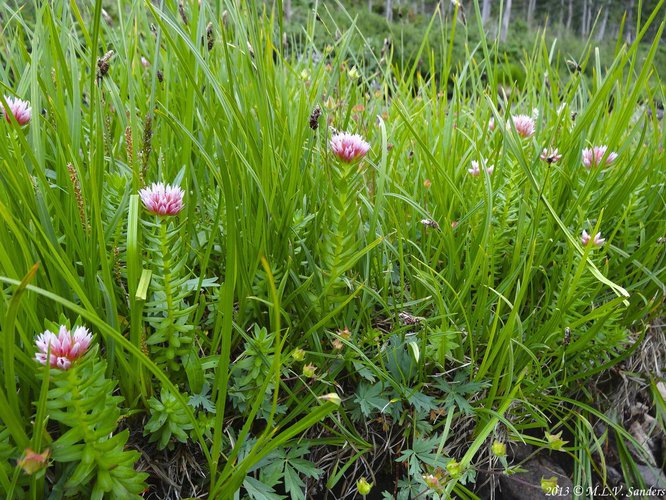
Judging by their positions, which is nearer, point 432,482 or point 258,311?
point 432,482

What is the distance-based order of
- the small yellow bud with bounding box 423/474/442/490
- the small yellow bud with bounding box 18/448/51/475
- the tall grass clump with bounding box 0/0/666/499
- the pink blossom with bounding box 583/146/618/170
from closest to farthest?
the small yellow bud with bounding box 18/448/51/475
the tall grass clump with bounding box 0/0/666/499
the small yellow bud with bounding box 423/474/442/490
the pink blossom with bounding box 583/146/618/170

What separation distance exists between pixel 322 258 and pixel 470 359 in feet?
1.48

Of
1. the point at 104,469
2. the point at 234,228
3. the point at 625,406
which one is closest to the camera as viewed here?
the point at 104,469

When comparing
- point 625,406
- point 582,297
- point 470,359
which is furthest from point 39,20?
point 625,406

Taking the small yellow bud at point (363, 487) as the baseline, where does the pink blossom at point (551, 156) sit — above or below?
above

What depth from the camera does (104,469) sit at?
738 mm

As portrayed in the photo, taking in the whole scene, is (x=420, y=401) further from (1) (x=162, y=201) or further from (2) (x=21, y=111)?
(2) (x=21, y=111)

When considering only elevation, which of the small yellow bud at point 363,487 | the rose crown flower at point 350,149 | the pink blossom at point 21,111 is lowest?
the small yellow bud at point 363,487

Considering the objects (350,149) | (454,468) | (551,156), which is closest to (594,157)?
(551,156)

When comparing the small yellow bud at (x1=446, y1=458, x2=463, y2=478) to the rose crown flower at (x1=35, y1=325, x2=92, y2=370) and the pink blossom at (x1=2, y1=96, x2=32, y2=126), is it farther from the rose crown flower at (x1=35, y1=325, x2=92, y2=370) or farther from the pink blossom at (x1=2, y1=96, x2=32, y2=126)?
the pink blossom at (x1=2, y1=96, x2=32, y2=126)

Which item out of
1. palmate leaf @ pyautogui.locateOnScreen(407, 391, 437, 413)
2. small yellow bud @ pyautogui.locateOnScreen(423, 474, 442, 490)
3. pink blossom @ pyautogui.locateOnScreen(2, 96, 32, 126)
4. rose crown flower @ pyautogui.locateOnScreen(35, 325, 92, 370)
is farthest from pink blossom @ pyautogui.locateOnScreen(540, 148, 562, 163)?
pink blossom @ pyautogui.locateOnScreen(2, 96, 32, 126)

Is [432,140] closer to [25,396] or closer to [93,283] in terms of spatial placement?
[93,283]

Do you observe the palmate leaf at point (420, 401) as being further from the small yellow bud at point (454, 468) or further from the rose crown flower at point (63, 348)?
the rose crown flower at point (63, 348)

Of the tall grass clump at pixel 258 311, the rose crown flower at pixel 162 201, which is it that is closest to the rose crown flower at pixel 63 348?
the tall grass clump at pixel 258 311
